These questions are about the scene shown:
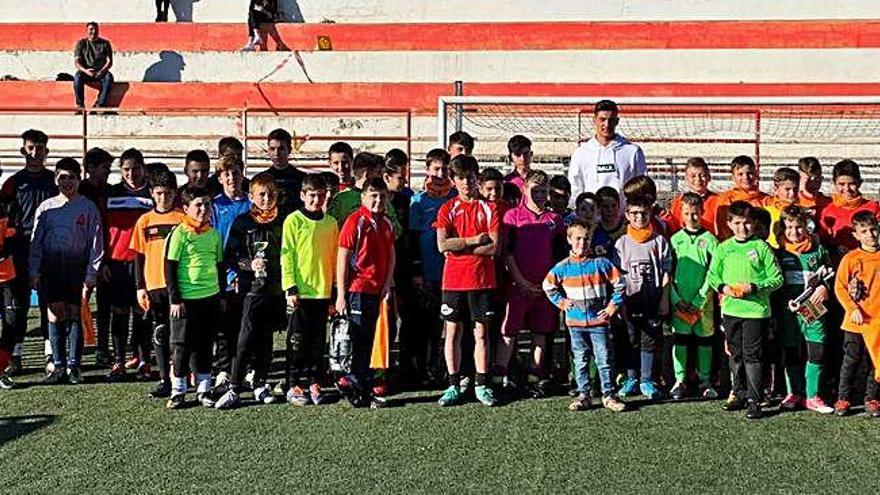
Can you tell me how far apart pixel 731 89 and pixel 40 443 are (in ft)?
44.4

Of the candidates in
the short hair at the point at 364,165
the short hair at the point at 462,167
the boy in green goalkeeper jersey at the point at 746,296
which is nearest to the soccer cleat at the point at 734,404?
the boy in green goalkeeper jersey at the point at 746,296

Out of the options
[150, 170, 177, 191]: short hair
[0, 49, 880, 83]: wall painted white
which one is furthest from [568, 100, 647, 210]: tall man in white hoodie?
[0, 49, 880, 83]: wall painted white

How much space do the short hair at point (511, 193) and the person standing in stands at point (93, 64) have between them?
474 inches

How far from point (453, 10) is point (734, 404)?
15.2 m

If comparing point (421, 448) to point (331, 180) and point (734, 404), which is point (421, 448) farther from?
point (331, 180)

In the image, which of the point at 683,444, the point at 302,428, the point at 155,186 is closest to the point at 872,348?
the point at 683,444

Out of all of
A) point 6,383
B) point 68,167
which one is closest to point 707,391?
point 68,167

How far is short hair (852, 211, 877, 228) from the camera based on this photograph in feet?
21.0

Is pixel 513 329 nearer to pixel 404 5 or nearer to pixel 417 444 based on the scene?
pixel 417 444

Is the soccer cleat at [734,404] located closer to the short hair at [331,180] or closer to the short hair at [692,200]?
the short hair at [692,200]

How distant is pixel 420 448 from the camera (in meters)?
5.68

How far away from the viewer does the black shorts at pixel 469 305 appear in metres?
6.76

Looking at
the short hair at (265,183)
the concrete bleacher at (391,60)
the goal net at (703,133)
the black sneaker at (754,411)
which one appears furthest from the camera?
the concrete bleacher at (391,60)

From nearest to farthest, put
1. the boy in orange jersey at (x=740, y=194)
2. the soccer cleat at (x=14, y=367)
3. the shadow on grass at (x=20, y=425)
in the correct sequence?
the shadow on grass at (x=20, y=425)
the boy in orange jersey at (x=740, y=194)
the soccer cleat at (x=14, y=367)
